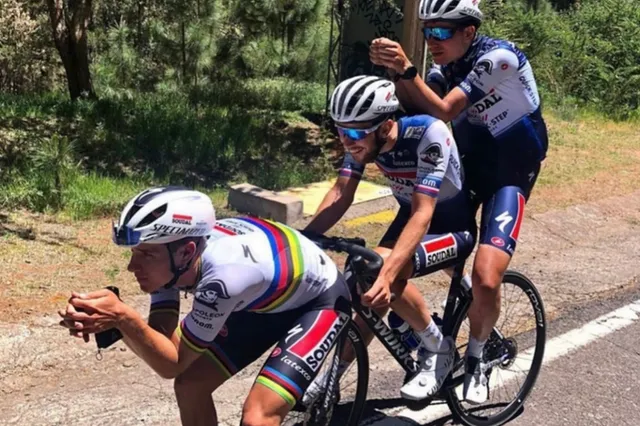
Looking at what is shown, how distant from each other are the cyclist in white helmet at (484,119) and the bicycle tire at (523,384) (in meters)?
0.12

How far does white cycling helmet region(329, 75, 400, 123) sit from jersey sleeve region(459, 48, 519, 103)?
0.73 meters

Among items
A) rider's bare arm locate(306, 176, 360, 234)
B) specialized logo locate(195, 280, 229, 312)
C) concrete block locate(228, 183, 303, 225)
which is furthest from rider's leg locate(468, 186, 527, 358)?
concrete block locate(228, 183, 303, 225)

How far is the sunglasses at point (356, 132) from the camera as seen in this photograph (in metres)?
3.52

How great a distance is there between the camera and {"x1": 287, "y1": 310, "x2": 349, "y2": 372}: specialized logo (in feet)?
10.3

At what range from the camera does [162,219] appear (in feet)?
9.04

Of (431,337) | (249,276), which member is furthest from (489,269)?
(249,276)

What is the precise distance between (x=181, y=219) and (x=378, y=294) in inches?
38.4

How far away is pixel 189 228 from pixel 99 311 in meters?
0.43

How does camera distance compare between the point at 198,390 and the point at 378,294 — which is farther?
the point at 378,294

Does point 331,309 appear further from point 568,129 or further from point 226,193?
point 568,129

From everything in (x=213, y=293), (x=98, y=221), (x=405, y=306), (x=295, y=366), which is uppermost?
(x=213, y=293)

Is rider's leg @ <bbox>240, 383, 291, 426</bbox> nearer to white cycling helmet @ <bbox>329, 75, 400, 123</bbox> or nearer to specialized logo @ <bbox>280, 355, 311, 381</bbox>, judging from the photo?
specialized logo @ <bbox>280, 355, 311, 381</bbox>

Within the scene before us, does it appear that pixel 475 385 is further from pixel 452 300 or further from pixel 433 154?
pixel 433 154

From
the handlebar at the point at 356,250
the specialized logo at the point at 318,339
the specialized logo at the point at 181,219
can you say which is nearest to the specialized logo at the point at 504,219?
the handlebar at the point at 356,250
